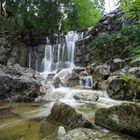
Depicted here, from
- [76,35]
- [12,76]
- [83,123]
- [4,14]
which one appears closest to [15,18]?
[4,14]

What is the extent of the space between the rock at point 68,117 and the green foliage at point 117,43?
31.0ft

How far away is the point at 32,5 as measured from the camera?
19.2 meters

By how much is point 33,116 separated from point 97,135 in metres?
2.62

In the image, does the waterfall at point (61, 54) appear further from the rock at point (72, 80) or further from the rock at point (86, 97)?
the rock at point (86, 97)

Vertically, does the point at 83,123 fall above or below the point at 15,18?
below

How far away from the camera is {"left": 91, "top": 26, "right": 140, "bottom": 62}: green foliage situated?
535 inches

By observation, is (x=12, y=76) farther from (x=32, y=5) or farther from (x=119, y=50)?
(x=32, y=5)

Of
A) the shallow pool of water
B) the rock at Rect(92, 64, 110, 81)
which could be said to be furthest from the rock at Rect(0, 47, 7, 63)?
the shallow pool of water

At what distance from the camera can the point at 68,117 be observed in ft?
14.3

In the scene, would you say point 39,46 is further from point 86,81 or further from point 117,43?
point 86,81

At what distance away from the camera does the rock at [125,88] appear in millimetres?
7121

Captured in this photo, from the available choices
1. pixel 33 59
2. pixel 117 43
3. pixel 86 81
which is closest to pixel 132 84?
pixel 86 81

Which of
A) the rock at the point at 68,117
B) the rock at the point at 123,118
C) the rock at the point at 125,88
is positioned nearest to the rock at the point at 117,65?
the rock at the point at 125,88

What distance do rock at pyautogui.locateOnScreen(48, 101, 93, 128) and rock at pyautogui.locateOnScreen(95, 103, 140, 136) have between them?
312 mm
